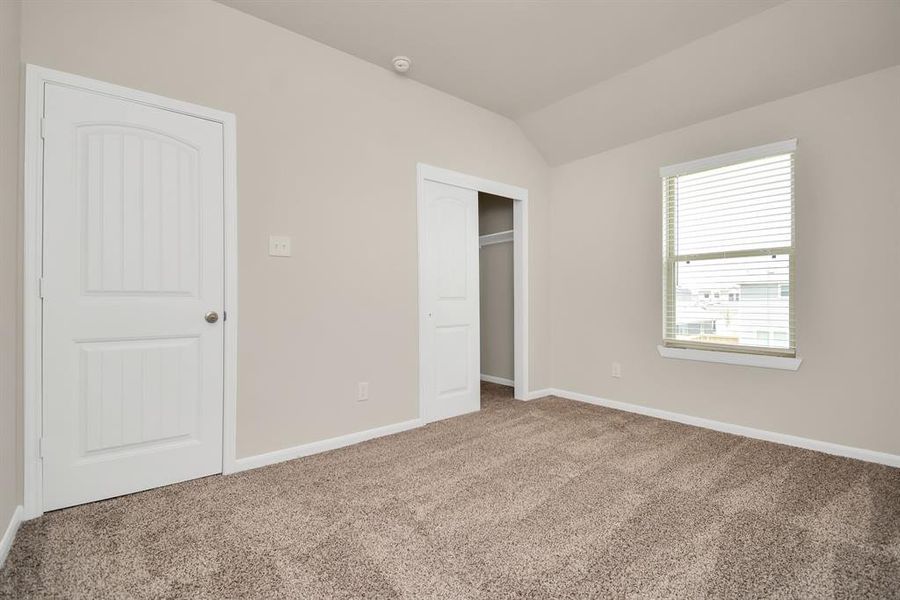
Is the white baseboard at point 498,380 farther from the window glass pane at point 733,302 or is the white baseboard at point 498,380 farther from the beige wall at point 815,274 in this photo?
the window glass pane at point 733,302

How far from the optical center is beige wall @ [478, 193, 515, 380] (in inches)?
201

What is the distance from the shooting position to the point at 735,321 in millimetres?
3283

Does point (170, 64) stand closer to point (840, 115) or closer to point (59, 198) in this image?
point (59, 198)

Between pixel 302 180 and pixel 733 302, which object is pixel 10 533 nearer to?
pixel 302 180

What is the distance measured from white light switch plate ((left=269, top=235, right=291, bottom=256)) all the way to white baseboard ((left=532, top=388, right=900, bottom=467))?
3048 mm

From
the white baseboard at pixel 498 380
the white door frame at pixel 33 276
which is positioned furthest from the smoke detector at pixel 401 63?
the white baseboard at pixel 498 380

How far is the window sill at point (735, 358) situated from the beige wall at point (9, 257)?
4084 mm

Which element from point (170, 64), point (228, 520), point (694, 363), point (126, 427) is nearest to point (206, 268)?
point (126, 427)

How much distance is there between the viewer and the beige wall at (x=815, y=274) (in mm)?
2668

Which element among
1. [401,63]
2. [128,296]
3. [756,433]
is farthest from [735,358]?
[128,296]

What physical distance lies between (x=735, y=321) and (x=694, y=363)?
0.46 m

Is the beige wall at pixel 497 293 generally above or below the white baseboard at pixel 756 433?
above

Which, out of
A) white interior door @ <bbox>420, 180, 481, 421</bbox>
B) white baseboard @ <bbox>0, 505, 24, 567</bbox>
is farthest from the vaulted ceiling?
white baseboard @ <bbox>0, 505, 24, 567</bbox>

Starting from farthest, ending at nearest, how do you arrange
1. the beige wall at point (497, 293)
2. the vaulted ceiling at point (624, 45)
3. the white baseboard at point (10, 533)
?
1. the beige wall at point (497, 293)
2. the vaulted ceiling at point (624, 45)
3. the white baseboard at point (10, 533)
